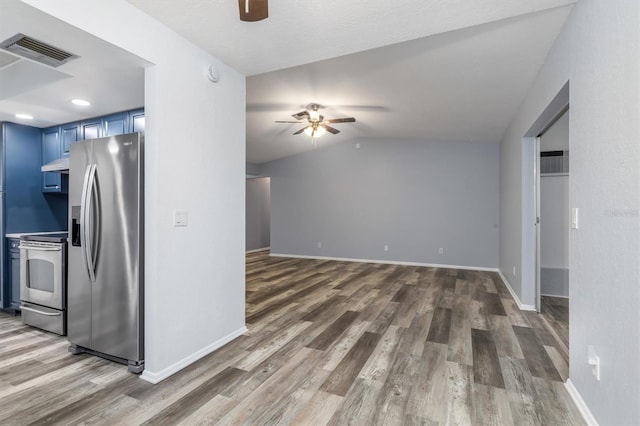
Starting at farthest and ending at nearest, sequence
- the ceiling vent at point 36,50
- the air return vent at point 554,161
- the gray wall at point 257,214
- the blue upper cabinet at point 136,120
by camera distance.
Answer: the gray wall at point 257,214 → the air return vent at point 554,161 → the blue upper cabinet at point 136,120 → the ceiling vent at point 36,50

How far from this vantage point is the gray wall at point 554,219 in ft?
14.9

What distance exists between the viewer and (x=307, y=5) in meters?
1.95

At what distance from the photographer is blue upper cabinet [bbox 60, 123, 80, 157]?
354cm

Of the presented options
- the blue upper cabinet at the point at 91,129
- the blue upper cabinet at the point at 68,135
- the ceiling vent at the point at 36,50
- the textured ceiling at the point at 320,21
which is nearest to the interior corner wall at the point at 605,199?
the textured ceiling at the point at 320,21

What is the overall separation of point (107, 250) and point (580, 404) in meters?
3.27

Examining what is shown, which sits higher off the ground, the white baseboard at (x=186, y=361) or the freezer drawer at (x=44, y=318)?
the freezer drawer at (x=44, y=318)

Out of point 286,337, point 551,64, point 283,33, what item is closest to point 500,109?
point 551,64

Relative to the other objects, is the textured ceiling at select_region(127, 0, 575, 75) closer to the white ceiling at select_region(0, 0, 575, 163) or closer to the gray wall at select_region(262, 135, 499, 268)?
the white ceiling at select_region(0, 0, 575, 163)

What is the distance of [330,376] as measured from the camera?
225 centimetres

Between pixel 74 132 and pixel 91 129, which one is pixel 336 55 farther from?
pixel 74 132

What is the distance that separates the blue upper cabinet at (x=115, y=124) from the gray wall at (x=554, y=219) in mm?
5241

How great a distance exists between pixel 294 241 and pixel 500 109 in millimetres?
5456

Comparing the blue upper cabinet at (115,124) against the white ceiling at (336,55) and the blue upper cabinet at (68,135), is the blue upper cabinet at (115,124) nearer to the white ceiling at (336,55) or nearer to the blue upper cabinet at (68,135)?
the white ceiling at (336,55)

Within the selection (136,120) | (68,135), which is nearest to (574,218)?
(136,120)
